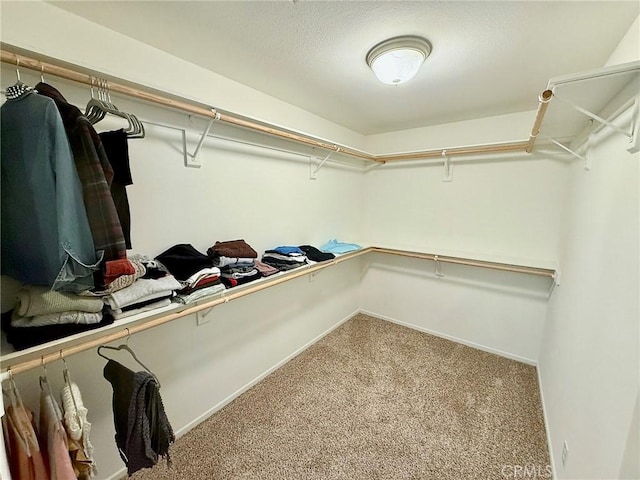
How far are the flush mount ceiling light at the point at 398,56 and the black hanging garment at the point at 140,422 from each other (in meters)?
1.79

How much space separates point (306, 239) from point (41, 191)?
188cm

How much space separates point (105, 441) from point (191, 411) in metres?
0.46

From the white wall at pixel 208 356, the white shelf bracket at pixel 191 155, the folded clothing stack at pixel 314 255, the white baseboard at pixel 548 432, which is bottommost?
the white baseboard at pixel 548 432

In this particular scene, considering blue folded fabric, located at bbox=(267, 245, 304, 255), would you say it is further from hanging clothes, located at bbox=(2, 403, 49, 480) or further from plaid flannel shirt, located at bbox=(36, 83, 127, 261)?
hanging clothes, located at bbox=(2, 403, 49, 480)

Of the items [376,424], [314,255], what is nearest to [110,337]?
[314,255]

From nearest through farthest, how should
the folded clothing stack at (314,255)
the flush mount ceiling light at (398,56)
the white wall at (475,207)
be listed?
the flush mount ceiling light at (398,56)
the folded clothing stack at (314,255)
the white wall at (475,207)

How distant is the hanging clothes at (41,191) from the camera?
2.62 ft

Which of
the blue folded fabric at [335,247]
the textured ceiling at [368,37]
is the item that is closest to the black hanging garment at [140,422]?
the textured ceiling at [368,37]

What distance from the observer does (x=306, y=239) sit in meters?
2.54

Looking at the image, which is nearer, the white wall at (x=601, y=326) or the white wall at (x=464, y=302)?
the white wall at (x=601, y=326)

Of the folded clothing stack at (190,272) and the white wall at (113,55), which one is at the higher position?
the white wall at (113,55)

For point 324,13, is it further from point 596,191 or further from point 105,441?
point 105,441

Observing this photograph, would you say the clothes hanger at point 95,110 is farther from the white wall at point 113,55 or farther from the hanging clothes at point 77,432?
the hanging clothes at point 77,432

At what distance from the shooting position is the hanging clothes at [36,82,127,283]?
2.81 ft
